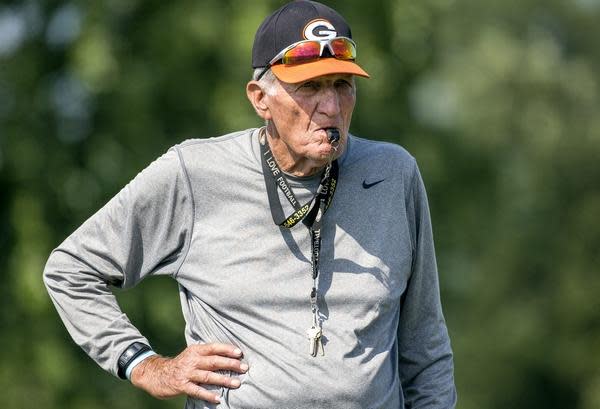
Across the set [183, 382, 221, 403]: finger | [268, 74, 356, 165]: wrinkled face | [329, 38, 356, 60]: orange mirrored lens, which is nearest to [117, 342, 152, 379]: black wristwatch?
[183, 382, 221, 403]: finger

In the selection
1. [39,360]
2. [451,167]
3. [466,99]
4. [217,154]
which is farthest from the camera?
[466,99]

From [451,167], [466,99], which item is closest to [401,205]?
[451,167]

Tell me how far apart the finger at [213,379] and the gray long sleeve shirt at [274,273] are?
0.11 ft

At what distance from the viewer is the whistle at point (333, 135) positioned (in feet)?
16.1

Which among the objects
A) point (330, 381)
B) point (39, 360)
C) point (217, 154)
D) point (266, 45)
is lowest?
point (39, 360)

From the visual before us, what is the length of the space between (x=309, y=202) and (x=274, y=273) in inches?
11.4

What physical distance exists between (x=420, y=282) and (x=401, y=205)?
316 mm

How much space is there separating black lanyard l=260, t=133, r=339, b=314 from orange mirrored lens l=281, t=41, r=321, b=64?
15.3 inches

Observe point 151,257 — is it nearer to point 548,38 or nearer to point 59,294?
point 59,294

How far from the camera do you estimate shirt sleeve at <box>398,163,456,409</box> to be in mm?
5191

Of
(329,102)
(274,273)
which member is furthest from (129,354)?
(329,102)

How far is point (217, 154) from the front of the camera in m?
5.15

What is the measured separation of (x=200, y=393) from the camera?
16.3ft

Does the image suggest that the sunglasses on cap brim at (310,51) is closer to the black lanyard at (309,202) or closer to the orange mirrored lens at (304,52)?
the orange mirrored lens at (304,52)
